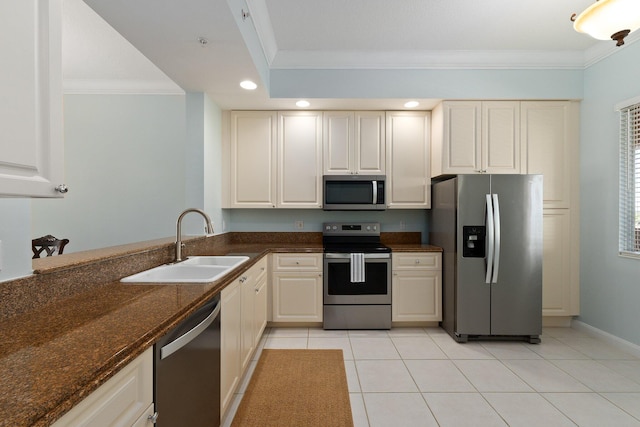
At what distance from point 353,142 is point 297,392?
2.50 meters

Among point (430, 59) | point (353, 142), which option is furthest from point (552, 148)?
point (353, 142)

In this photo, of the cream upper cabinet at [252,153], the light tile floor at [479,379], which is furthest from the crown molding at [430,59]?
the light tile floor at [479,379]

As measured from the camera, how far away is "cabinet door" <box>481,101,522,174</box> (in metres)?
3.27

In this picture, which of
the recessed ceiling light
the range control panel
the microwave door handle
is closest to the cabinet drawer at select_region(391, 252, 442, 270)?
the range control panel

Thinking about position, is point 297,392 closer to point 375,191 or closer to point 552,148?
point 375,191

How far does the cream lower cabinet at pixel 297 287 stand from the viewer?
3330 millimetres

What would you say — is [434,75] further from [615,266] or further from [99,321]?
[99,321]

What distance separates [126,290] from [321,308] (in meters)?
2.14

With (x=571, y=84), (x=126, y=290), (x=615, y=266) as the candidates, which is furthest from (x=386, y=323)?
(x=571, y=84)

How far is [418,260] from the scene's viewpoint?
334 cm

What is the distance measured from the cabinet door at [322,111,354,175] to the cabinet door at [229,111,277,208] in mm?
582

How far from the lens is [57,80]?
2.94 feet

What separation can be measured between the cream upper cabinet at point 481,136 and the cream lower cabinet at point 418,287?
95cm

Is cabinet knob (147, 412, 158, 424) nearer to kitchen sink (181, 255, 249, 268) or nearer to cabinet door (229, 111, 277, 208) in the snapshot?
kitchen sink (181, 255, 249, 268)
